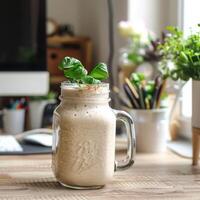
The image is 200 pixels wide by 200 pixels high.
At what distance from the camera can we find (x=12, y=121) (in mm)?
1553

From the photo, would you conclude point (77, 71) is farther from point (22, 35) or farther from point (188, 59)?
point (22, 35)

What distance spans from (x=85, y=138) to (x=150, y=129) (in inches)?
16.5

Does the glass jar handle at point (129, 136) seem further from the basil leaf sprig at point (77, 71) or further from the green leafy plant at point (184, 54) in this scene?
the green leafy plant at point (184, 54)

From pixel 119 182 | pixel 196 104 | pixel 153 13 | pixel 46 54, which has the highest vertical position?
pixel 153 13

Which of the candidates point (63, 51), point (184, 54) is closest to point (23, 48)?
point (63, 51)

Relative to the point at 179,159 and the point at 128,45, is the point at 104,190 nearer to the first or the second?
the point at 179,159

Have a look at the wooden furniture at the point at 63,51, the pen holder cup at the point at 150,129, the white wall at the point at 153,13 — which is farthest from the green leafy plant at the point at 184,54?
the wooden furniture at the point at 63,51

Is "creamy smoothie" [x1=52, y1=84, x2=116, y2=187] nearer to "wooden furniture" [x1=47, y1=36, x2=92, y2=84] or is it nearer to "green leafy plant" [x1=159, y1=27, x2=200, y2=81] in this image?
"green leafy plant" [x1=159, y1=27, x2=200, y2=81]

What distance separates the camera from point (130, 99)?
1.33 metres

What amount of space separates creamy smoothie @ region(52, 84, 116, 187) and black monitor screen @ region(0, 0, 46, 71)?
0.66 meters

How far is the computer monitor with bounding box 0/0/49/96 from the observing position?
1.55 metres

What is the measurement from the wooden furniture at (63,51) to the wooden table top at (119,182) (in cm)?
72

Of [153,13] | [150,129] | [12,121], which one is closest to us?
[150,129]

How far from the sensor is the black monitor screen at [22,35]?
156 cm
